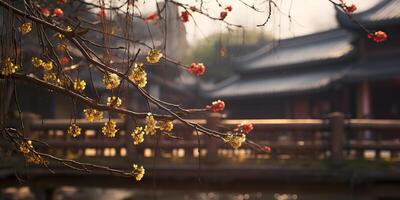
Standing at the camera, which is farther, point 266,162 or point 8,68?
point 266,162

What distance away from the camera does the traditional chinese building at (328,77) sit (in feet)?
52.3

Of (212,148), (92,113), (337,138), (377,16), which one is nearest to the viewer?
(92,113)

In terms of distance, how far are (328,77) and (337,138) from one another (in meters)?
13.2

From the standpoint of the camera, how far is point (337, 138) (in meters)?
6.99

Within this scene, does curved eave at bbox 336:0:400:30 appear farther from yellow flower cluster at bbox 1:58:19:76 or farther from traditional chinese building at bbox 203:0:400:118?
yellow flower cluster at bbox 1:58:19:76

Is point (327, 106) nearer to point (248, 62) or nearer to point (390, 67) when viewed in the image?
point (390, 67)

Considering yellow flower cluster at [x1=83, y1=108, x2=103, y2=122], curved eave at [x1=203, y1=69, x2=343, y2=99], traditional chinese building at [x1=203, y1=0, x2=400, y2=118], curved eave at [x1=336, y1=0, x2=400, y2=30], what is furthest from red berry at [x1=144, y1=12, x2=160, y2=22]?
curved eave at [x1=203, y1=69, x2=343, y2=99]

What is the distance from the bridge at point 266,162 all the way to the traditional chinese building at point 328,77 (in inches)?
300

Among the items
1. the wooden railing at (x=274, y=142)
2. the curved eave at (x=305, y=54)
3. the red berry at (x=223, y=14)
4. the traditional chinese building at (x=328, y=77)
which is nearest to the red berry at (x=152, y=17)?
the red berry at (x=223, y=14)

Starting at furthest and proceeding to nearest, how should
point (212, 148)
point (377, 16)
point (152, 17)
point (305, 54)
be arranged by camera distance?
point (305, 54), point (377, 16), point (212, 148), point (152, 17)

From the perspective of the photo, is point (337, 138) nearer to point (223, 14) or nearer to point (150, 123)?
point (223, 14)

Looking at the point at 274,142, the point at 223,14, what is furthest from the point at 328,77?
the point at 223,14

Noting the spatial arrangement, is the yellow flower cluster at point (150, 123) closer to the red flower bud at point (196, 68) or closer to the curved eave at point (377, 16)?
the red flower bud at point (196, 68)

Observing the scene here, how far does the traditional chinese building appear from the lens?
15945 mm
